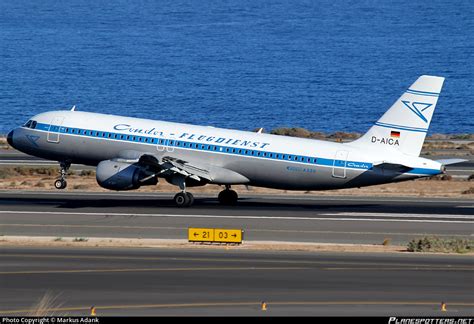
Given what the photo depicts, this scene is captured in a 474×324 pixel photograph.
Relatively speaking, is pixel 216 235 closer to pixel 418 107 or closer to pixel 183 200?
pixel 183 200

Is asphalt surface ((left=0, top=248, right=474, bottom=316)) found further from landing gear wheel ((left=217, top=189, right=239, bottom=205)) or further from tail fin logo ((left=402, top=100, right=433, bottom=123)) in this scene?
landing gear wheel ((left=217, top=189, right=239, bottom=205))

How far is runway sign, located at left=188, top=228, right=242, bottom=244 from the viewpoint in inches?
1670

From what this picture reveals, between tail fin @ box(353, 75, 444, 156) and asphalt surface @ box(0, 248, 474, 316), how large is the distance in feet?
47.3

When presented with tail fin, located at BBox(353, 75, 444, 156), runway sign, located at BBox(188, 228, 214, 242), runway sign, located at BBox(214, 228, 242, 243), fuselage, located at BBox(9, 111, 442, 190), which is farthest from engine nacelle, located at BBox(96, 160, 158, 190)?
runway sign, located at BBox(214, 228, 242, 243)

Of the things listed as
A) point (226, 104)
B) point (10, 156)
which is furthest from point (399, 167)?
Result: point (226, 104)

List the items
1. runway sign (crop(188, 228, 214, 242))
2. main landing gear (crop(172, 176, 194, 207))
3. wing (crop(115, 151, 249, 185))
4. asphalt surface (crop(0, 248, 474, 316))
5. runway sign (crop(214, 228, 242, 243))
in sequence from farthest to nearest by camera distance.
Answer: main landing gear (crop(172, 176, 194, 207))
wing (crop(115, 151, 249, 185))
runway sign (crop(188, 228, 214, 242))
runway sign (crop(214, 228, 242, 243))
asphalt surface (crop(0, 248, 474, 316))

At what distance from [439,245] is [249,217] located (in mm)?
12807

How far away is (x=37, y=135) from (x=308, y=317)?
112ft

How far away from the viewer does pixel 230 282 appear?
3288cm

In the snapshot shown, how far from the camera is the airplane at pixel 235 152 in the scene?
53281 mm

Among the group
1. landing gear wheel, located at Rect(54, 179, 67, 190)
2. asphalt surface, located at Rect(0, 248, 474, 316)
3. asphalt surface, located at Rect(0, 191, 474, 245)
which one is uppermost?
landing gear wheel, located at Rect(54, 179, 67, 190)

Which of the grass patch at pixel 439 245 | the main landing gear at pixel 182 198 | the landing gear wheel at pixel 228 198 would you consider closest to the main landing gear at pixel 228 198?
the landing gear wheel at pixel 228 198

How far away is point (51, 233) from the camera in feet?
152

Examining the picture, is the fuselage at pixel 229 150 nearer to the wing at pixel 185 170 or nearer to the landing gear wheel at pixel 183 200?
the wing at pixel 185 170
